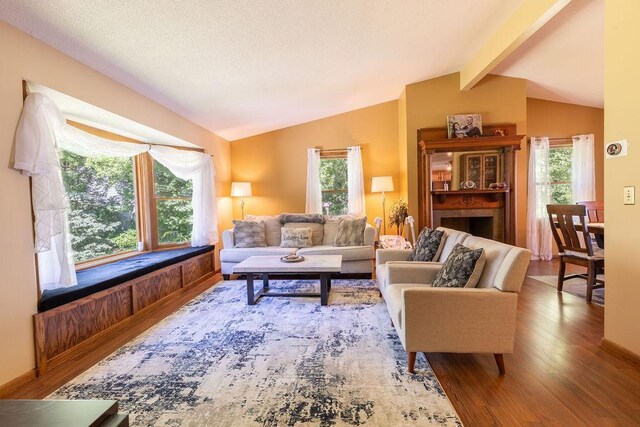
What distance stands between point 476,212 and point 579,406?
3520 millimetres

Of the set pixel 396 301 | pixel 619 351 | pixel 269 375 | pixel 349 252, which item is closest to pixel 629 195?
pixel 619 351

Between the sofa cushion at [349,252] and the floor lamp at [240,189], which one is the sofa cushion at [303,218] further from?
the floor lamp at [240,189]

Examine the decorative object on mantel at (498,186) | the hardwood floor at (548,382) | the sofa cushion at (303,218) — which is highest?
the decorative object on mantel at (498,186)

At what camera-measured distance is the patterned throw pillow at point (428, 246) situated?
291cm

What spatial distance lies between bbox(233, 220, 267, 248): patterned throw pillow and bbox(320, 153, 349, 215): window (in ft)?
4.97

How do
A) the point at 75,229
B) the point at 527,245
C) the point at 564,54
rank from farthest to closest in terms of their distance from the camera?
1. the point at 527,245
2. the point at 564,54
3. the point at 75,229

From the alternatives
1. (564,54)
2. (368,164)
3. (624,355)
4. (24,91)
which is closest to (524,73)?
(564,54)

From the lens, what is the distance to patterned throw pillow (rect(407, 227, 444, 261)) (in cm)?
291

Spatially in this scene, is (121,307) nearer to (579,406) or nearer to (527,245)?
(579,406)

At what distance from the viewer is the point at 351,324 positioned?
2.80 metres

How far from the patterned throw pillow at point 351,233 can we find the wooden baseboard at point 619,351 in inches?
108

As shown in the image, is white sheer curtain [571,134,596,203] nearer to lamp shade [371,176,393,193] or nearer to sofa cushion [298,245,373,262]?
lamp shade [371,176,393,193]

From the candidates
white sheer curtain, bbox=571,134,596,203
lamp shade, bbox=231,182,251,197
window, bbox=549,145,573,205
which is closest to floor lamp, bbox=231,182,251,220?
lamp shade, bbox=231,182,251,197

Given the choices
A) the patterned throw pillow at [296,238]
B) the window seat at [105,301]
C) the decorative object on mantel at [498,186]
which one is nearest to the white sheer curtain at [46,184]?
the window seat at [105,301]
